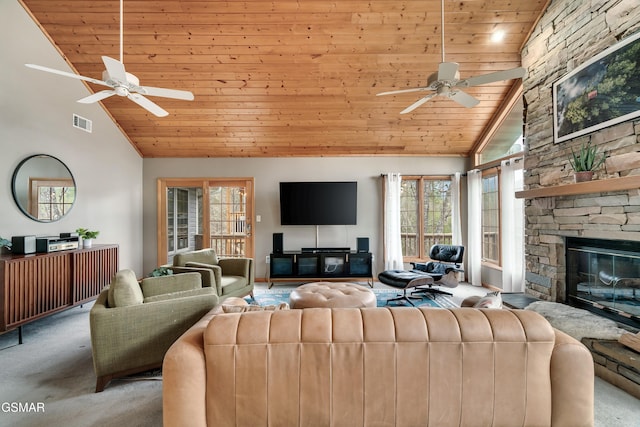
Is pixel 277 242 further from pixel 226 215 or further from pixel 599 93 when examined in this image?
pixel 599 93

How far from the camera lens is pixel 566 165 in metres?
3.01

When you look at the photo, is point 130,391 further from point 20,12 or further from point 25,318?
point 20,12

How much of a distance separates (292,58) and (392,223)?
328 cm

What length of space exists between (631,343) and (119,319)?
3.81m

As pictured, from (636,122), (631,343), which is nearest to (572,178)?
(636,122)

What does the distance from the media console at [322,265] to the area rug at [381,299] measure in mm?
339

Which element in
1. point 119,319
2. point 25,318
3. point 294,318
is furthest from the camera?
point 25,318

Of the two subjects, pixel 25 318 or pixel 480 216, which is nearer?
pixel 25 318

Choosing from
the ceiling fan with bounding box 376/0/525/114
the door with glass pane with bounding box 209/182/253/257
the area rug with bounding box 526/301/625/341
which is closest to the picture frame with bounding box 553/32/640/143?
the ceiling fan with bounding box 376/0/525/114

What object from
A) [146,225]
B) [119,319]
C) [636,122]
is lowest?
[119,319]

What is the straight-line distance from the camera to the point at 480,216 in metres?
4.99

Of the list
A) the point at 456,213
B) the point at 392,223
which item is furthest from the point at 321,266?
the point at 456,213

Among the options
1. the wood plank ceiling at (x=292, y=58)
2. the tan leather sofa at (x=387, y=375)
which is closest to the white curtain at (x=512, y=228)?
the wood plank ceiling at (x=292, y=58)

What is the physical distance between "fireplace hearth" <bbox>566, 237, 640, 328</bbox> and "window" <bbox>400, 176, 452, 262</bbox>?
2460 mm
